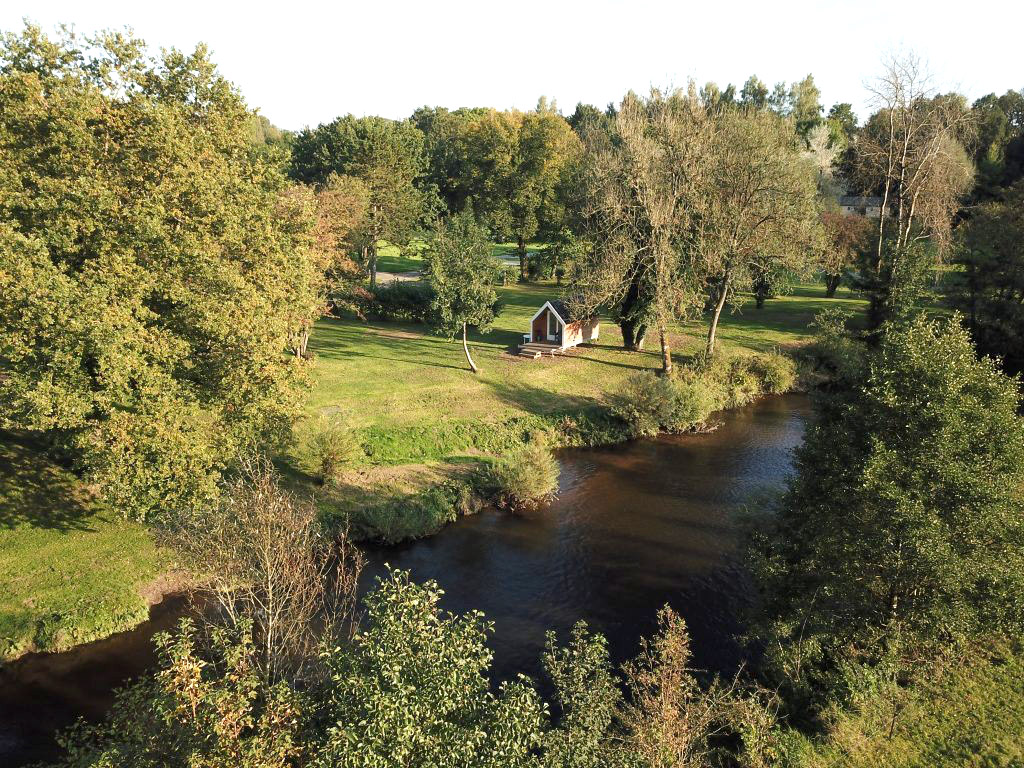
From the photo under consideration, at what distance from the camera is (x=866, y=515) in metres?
17.4

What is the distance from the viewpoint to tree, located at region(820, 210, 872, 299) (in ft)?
197

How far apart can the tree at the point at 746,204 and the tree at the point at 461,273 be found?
53.4 ft

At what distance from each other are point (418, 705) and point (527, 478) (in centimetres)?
2084

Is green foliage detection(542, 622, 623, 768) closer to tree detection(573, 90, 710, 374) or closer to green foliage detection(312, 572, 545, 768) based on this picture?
green foliage detection(312, 572, 545, 768)

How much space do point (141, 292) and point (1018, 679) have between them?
31.4 m

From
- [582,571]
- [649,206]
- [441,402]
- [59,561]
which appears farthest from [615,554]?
[649,206]

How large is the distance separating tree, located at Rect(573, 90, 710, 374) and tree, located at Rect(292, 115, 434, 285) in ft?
98.4

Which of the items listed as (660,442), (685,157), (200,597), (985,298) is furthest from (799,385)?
(200,597)

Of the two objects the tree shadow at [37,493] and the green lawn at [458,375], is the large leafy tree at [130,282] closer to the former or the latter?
the tree shadow at [37,493]

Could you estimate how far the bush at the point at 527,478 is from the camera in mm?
30859

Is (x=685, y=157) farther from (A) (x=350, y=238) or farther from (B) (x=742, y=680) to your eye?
(B) (x=742, y=680)

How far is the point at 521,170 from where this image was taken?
263ft

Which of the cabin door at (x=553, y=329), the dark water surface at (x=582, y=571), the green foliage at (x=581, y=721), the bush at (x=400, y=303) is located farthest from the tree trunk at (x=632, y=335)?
the green foliage at (x=581, y=721)

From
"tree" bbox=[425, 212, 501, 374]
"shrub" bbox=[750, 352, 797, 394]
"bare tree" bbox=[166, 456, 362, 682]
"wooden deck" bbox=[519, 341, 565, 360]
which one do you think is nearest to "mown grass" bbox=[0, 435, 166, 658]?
"bare tree" bbox=[166, 456, 362, 682]
